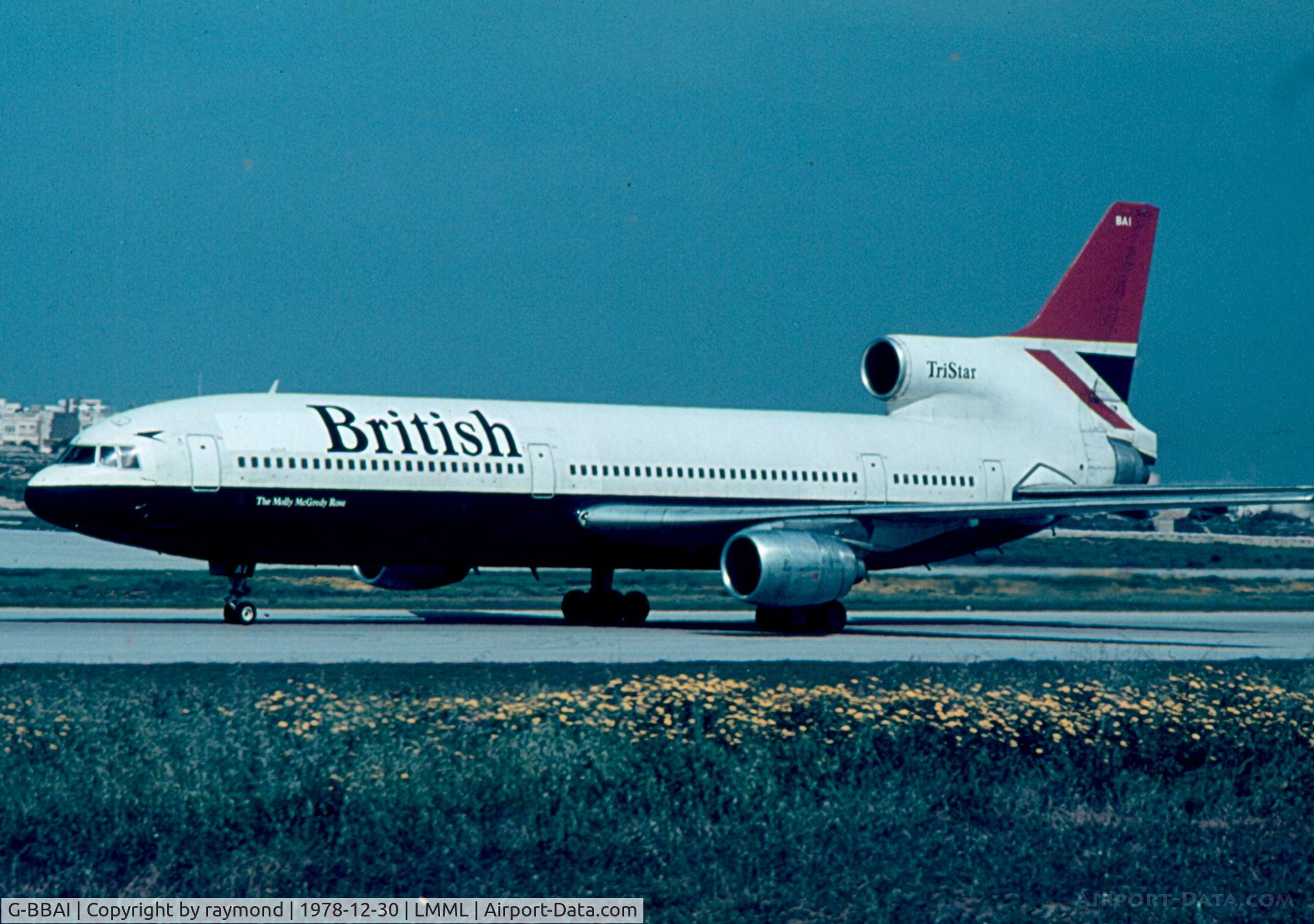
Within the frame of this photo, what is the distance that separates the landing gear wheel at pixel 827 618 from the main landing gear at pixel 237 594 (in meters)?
10.6

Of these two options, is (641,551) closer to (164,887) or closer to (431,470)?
(431,470)

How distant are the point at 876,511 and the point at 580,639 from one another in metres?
7.78

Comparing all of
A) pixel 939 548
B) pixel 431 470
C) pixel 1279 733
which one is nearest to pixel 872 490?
pixel 939 548

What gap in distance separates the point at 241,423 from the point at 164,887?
20.8 metres

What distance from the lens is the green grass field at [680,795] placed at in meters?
9.63

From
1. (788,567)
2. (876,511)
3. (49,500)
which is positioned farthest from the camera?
(876,511)

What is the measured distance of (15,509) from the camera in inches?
4537

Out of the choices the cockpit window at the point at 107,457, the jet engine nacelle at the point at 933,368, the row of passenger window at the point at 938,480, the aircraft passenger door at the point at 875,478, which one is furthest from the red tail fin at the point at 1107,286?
the cockpit window at the point at 107,457

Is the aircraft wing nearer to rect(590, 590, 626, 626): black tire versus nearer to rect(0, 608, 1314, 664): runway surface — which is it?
rect(590, 590, 626, 626): black tire

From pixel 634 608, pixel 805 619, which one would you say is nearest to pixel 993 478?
pixel 805 619

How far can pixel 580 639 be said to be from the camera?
27.5 metres

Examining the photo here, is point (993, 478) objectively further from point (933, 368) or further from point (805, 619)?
point (805, 619)

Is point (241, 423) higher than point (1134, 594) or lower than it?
higher

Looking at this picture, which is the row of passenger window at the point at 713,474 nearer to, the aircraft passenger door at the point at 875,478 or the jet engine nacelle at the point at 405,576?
the aircraft passenger door at the point at 875,478
